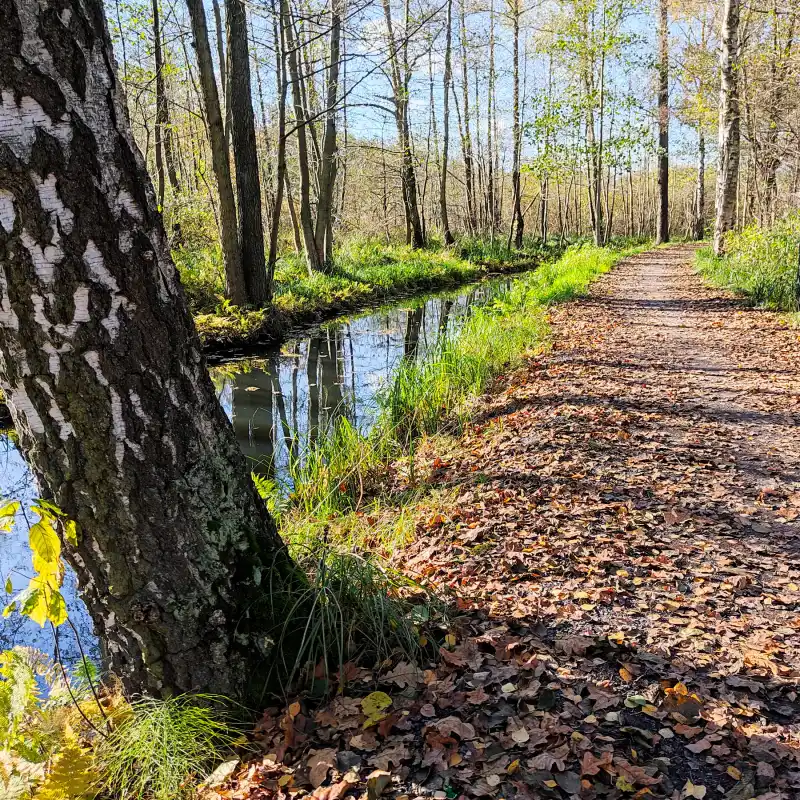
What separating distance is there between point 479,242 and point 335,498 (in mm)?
21956

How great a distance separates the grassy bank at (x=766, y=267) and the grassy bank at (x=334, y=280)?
806 cm

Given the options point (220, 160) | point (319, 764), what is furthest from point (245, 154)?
point (319, 764)

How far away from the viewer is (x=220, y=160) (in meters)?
10.2

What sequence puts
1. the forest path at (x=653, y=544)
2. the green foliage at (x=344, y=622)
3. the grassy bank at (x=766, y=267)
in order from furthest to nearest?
1. the grassy bank at (x=766, y=267)
2. the green foliage at (x=344, y=622)
3. the forest path at (x=653, y=544)

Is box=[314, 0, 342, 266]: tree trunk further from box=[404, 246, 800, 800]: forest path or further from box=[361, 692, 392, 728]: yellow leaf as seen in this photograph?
box=[361, 692, 392, 728]: yellow leaf

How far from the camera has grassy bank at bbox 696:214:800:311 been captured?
9.42 metres

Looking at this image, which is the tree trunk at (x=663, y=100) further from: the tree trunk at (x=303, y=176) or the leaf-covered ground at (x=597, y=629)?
the leaf-covered ground at (x=597, y=629)

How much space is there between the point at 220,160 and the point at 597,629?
32.4ft

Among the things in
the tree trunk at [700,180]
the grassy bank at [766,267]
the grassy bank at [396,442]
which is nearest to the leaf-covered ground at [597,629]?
the grassy bank at [396,442]

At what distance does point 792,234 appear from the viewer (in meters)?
10.6

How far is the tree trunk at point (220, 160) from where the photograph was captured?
9.46 m

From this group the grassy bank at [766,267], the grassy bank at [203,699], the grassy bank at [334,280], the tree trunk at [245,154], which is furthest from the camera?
the grassy bank at [334,280]

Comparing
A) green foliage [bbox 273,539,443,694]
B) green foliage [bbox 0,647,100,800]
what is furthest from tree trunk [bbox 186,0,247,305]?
green foliage [bbox 0,647,100,800]

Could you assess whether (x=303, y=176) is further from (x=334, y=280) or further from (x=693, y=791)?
(x=693, y=791)
